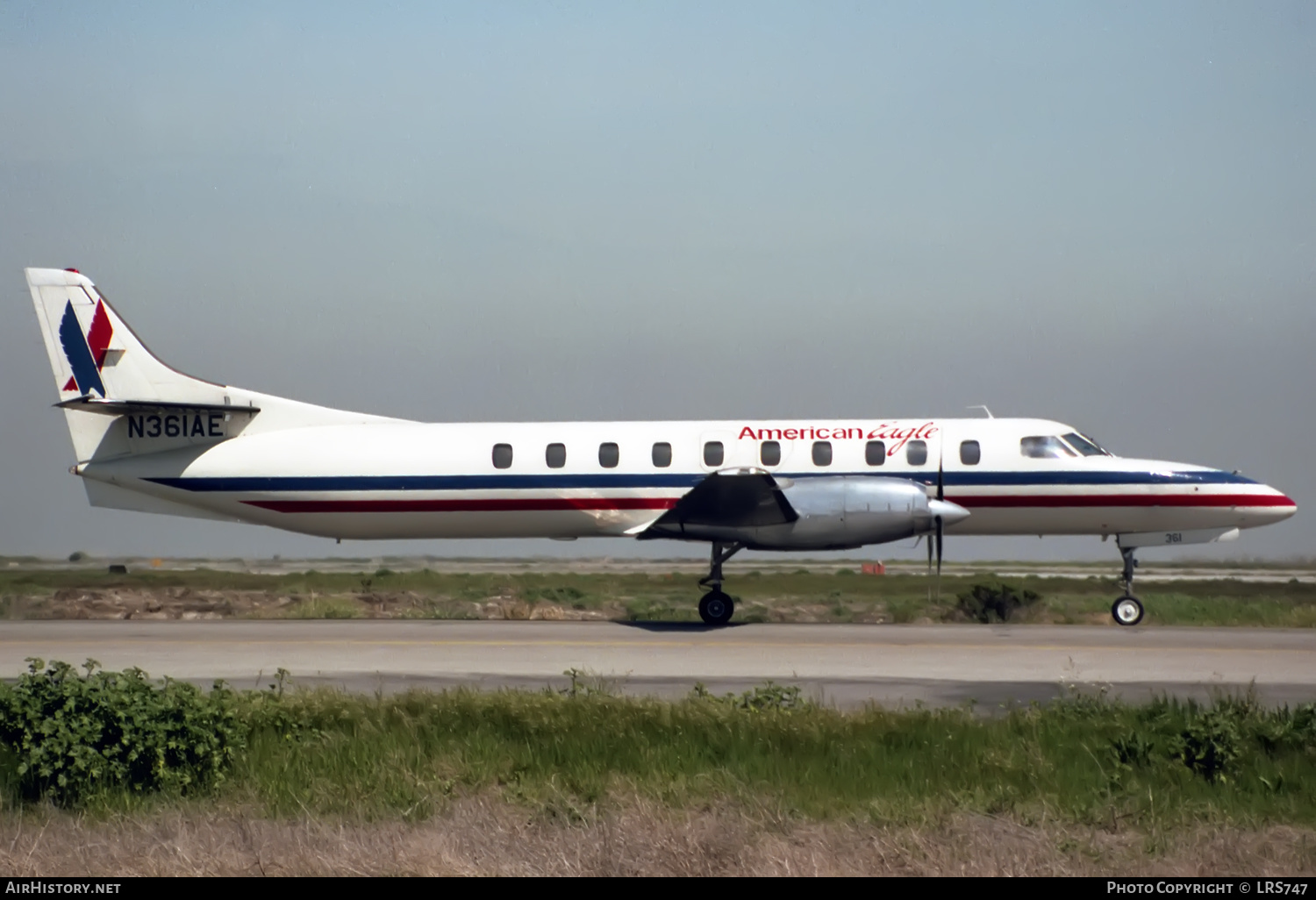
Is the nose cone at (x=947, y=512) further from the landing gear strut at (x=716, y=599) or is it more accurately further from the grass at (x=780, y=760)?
the grass at (x=780, y=760)

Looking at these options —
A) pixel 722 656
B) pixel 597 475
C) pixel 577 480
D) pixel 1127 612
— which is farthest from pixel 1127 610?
pixel 577 480

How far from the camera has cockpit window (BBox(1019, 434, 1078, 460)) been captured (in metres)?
25.0

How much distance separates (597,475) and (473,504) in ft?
8.12

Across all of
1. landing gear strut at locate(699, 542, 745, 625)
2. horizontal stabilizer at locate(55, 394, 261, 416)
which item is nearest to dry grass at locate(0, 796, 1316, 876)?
landing gear strut at locate(699, 542, 745, 625)

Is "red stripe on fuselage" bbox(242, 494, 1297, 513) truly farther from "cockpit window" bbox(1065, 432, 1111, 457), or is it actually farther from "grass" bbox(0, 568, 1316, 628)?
"grass" bbox(0, 568, 1316, 628)

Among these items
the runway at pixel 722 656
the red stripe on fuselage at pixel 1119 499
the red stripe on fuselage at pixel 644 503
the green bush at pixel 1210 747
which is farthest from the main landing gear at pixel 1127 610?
the green bush at pixel 1210 747

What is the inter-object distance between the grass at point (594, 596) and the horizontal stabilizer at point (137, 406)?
5888 mm

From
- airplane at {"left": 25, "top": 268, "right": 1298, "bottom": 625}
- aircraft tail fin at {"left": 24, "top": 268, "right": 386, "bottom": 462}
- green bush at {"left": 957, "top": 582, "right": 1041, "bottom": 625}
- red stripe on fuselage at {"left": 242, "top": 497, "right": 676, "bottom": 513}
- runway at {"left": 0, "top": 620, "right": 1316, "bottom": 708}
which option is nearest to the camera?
runway at {"left": 0, "top": 620, "right": 1316, "bottom": 708}

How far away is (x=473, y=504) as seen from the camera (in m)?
25.8

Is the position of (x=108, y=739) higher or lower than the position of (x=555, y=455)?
lower

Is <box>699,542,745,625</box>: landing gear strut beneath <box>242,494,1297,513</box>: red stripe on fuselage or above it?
beneath

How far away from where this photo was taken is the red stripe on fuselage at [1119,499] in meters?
24.9

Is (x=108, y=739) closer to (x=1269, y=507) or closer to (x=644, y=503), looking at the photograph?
(x=644, y=503)

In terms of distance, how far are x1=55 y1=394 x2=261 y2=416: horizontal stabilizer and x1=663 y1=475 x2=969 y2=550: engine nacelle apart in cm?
995
